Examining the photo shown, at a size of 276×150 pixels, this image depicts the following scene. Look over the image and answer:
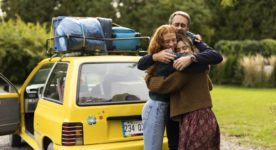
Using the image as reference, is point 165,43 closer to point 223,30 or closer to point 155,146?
point 155,146

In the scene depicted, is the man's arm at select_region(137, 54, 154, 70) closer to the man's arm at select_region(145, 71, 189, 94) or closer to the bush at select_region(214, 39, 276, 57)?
the man's arm at select_region(145, 71, 189, 94)

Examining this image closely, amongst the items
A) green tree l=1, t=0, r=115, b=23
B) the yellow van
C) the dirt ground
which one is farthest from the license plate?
green tree l=1, t=0, r=115, b=23

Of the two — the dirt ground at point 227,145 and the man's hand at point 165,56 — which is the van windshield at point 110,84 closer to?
the man's hand at point 165,56

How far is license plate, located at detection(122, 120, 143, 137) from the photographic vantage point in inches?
190

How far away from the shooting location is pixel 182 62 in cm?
371

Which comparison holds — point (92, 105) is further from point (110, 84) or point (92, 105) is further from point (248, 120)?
point (248, 120)

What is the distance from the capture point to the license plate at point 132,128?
4.82 metres

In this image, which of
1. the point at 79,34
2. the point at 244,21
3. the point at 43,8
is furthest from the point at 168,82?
the point at 43,8

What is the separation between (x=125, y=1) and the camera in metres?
36.7

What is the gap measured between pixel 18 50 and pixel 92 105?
58.2 ft

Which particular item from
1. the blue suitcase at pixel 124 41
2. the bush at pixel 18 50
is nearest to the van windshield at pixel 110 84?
the blue suitcase at pixel 124 41

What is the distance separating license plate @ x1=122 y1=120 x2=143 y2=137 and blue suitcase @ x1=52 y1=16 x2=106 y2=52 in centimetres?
109

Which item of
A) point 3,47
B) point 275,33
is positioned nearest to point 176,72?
point 3,47

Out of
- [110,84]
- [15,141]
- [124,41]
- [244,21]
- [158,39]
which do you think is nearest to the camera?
[158,39]
